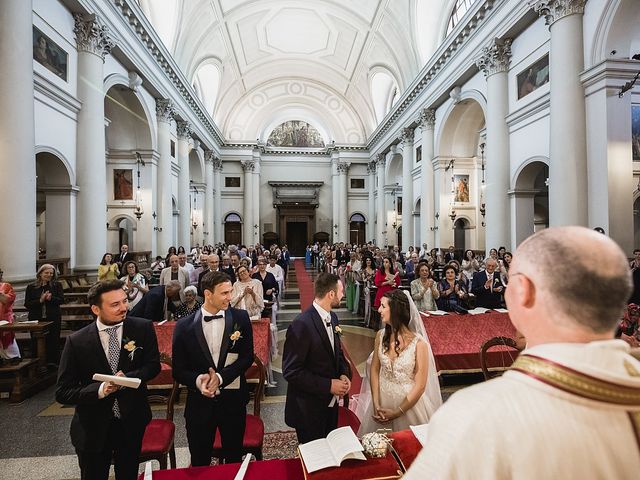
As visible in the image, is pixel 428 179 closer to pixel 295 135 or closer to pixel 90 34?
pixel 90 34

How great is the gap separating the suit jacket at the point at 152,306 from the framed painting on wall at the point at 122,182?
33.2 ft

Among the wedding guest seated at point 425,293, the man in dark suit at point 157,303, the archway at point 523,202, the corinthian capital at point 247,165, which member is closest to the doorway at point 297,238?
the corinthian capital at point 247,165

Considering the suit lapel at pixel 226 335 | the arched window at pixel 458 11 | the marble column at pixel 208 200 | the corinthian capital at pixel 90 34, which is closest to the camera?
the suit lapel at pixel 226 335

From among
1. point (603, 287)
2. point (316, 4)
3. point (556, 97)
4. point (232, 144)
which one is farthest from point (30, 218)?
point (232, 144)

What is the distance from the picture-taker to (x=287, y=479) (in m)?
1.73

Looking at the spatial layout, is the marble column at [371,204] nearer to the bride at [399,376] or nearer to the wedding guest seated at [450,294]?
the wedding guest seated at [450,294]

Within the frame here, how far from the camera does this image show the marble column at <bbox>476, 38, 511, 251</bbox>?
429 inches

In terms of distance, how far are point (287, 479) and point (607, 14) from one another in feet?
32.4

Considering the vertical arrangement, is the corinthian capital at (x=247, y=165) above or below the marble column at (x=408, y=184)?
above

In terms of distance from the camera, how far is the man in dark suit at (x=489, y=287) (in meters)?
6.92

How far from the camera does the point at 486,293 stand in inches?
275

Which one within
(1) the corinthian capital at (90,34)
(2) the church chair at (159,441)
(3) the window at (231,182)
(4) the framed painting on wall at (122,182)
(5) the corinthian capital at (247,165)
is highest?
(5) the corinthian capital at (247,165)

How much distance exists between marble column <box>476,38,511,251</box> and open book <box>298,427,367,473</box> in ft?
34.6

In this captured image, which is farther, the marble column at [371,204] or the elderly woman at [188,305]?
the marble column at [371,204]
